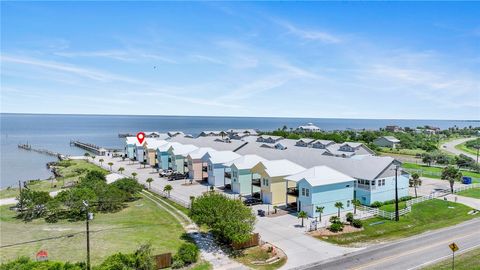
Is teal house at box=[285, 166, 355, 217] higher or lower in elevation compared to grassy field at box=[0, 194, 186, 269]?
higher

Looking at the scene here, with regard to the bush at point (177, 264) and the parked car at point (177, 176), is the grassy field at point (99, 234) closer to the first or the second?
the bush at point (177, 264)

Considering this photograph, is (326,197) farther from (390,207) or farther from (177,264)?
(177,264)

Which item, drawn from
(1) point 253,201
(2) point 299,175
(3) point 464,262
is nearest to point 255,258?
(3) point 464,262

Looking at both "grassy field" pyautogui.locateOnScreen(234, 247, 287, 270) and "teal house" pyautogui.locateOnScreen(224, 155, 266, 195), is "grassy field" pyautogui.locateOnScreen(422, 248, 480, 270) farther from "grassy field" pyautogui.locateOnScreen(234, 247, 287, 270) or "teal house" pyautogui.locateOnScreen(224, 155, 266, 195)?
"teal house" pyautogui.locateOnScreen(224, 155, 266, 195)

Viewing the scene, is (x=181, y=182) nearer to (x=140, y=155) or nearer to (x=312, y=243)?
(x=140, y=155)

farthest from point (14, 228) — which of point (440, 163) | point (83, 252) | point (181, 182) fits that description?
point (440, 163)

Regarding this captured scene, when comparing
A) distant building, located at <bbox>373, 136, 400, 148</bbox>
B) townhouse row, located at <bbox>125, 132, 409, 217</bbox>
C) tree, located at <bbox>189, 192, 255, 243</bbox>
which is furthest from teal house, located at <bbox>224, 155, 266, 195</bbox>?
distant building, located at <bbox>373, 136, 400, 148</bbox>

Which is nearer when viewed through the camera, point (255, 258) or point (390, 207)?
point (255, 258)
